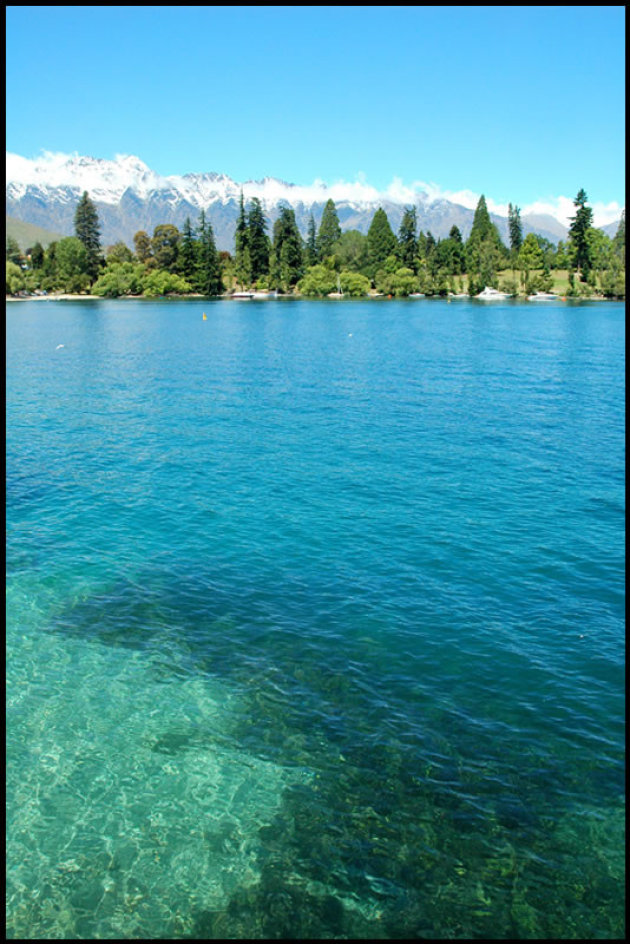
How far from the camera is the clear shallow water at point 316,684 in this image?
11.8 meters

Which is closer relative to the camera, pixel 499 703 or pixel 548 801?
pixel 548 801

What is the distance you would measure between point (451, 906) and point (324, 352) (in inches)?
3168

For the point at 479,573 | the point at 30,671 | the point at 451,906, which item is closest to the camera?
the point at 451,906

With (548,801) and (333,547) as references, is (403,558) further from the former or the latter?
(548,801)

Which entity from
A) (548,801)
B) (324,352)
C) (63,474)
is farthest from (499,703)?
(324,352)

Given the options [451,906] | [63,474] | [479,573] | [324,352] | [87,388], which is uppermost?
[324,352]

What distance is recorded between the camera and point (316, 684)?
57.9 ft

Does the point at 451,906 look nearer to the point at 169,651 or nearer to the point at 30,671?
the point at 169,651

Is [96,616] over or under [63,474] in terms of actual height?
under

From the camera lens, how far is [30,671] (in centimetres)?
1831

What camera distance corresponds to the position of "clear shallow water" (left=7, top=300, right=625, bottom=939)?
11805mm

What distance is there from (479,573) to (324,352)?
2659 inches

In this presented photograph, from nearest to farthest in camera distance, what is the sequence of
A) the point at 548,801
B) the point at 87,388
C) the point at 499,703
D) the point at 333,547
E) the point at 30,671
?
the point at 548,801 < the point at 499,703 < the point at 30,671 < the point at 333,547 < the point at 87,388

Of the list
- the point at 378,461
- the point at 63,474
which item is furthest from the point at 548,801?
the point at 63,474
